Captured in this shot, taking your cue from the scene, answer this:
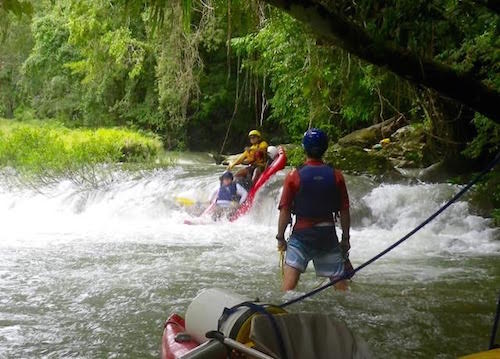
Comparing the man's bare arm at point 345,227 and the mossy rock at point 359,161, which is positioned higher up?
the mossy rock at point 359,161

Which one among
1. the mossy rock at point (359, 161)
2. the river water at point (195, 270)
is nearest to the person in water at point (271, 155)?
the river water at point (195, 270)

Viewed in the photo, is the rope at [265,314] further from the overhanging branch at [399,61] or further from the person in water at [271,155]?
the person in water at [271,155]

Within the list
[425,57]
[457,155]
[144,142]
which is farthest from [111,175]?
[425,57]

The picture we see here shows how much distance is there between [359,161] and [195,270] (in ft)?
22.0

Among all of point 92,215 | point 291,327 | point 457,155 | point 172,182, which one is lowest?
point 92,215

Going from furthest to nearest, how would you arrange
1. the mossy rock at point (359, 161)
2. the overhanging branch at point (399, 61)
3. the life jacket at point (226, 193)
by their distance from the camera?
the mossy rock at point (359, 161)
the life jacket at point (226, 193)
the overhanging branch at point (399, 61)

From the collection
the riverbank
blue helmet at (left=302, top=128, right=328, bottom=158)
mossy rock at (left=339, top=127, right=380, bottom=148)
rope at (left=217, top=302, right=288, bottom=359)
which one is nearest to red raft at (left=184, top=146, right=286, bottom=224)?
the riverbank

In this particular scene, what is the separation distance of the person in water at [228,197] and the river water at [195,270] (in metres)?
0.33

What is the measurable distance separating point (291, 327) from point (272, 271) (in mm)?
4425

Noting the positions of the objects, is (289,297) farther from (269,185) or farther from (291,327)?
(269,185)

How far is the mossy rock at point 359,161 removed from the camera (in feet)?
41.4

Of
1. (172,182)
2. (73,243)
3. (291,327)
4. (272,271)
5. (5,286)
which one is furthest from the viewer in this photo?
(172,182)

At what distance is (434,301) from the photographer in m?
5.77

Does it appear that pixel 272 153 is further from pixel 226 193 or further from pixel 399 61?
pixel 399 61
